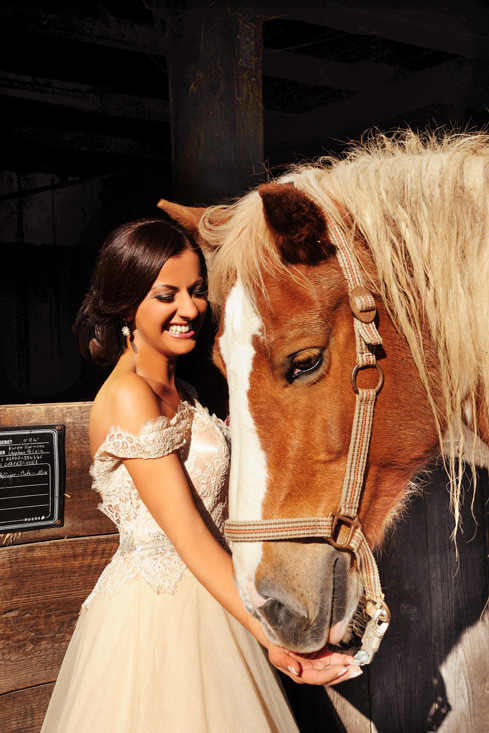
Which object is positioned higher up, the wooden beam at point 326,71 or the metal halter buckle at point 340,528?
the wooden beam at point 326,71

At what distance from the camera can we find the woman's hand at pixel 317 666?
1142 millimetres

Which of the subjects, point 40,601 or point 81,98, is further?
point 81,98

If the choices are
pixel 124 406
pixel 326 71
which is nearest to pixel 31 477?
pixel 124 406

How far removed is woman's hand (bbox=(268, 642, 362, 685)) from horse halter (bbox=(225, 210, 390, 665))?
4 cm

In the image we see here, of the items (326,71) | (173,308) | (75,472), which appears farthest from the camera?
(326,71)

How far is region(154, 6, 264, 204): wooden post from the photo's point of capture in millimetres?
1825

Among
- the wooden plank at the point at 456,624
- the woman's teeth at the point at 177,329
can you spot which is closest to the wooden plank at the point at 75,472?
the woman's teeth at the point at 177,329

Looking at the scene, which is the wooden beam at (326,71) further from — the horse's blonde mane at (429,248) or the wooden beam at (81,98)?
the horse's blonde mane at (429,248)

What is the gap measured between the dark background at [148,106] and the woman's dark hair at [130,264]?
377 mm

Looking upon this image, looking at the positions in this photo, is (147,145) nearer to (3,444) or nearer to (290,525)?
(3,444)

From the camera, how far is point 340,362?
117 centimetres

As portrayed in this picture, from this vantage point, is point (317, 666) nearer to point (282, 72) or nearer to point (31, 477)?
point (31, 477)

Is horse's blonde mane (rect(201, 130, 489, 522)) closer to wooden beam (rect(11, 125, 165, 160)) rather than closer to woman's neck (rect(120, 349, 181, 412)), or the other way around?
woman's neck (rect(120, 349, 181, 412))

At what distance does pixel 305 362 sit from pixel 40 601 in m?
1.04
